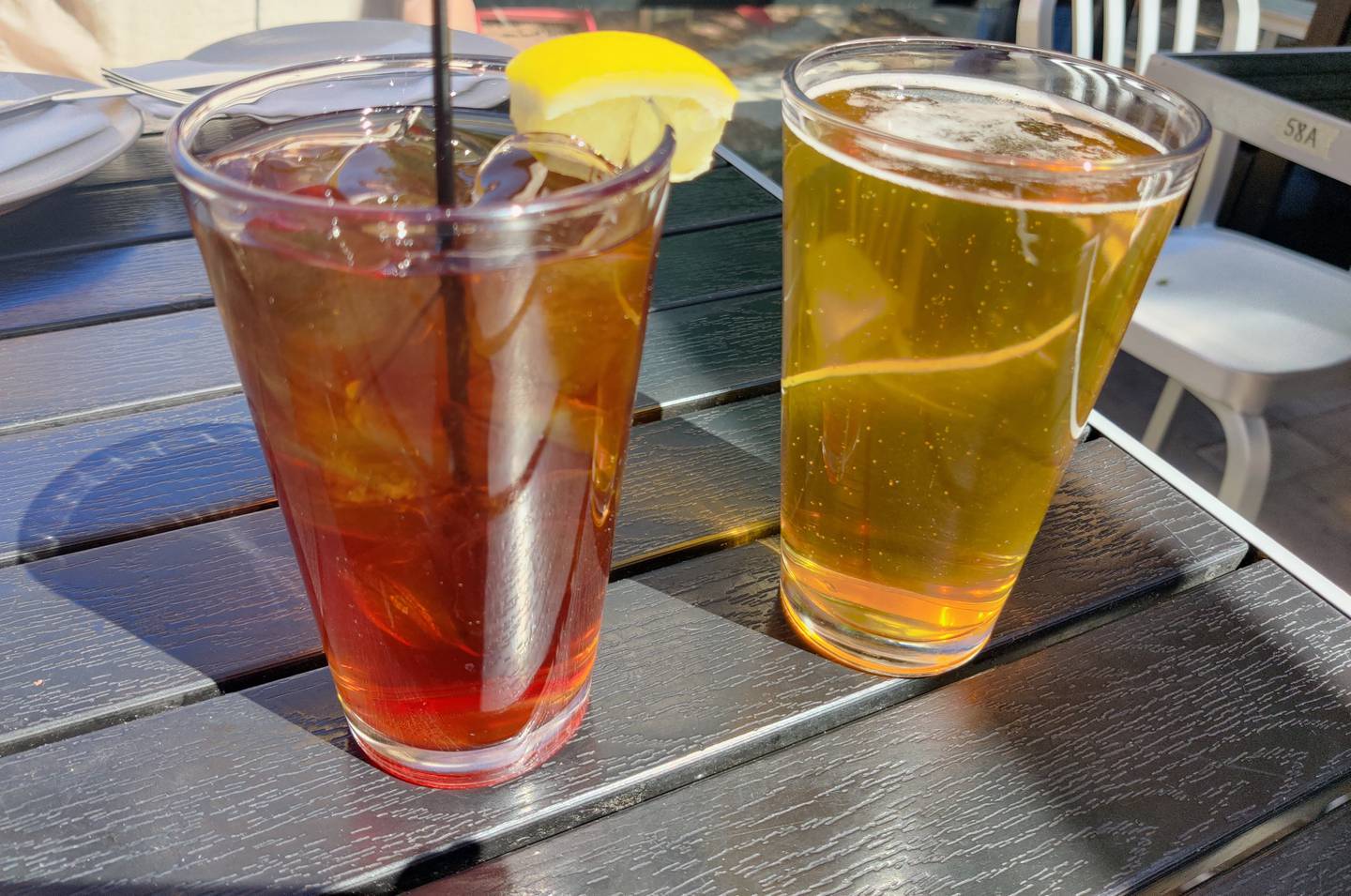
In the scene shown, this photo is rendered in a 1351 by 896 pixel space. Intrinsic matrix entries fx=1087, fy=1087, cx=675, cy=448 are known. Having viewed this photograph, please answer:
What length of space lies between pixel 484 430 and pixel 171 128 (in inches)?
7.4

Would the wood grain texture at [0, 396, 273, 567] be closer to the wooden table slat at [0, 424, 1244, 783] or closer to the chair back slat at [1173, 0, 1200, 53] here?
the wooden table slat at [0, 424, 1244, 783]

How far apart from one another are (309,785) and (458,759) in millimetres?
76

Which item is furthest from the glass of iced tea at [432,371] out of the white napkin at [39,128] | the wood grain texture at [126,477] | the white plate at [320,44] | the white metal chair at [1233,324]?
the white metal chair at [1233,324]

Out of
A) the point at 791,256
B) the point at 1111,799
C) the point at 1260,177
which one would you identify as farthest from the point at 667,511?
the point at 1260,177

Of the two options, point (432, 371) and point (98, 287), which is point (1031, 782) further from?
point (98, 287)

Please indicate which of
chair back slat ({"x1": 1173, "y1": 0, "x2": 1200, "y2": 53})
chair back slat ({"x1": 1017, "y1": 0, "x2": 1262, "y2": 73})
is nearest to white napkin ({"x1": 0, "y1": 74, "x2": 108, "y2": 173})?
chair back slat ({"x1": 1017, "y1": 0, "x2": 1262, "y2": 73})

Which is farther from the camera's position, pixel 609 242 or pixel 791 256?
pixel 791 256

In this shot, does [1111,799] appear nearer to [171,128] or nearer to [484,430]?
[484,430]

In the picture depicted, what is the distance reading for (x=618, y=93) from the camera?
52 centimetres

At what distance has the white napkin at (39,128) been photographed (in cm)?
98

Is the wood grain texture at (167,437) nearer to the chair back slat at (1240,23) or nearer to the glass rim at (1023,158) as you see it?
the glass rim at (1023,158)

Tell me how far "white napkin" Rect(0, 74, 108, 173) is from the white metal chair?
59.4 inches

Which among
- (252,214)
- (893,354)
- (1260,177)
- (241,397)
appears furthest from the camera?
(1260,177)

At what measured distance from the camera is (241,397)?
85 cm
